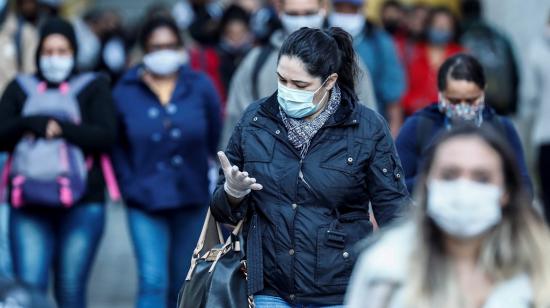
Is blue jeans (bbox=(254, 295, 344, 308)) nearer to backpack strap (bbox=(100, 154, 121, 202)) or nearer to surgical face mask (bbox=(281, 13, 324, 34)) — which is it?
backpack strap (bbox=(100, 154, 121, 202))

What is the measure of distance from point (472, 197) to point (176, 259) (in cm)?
422

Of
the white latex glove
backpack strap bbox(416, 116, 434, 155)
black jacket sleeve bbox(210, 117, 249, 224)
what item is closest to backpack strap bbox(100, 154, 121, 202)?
backpack strap bbox(416, 116, 434, 155)

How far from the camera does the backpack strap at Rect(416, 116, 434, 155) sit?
7391 mm

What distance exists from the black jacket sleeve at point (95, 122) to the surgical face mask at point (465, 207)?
13.0ft

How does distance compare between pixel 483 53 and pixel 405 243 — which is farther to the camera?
pixel 483 53

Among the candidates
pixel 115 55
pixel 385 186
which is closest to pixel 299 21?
pixel 385 186

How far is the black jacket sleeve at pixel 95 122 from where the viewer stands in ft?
27.6

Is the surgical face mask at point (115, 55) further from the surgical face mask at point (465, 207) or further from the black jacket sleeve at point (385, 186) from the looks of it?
the surgical face mask at point (465, 207)

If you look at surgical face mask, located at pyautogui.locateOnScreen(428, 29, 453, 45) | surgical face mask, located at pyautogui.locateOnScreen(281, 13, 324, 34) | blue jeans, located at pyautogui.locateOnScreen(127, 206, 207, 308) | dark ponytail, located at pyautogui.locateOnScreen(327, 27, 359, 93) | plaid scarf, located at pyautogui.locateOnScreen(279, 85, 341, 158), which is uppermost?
dark ponytail, located at pyautogui.locateOnScreen(327, 27, 359, 93)

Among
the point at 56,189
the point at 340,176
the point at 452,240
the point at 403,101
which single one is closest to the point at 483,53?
the point at 403,101

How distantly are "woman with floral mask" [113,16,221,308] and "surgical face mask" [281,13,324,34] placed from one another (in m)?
0.60

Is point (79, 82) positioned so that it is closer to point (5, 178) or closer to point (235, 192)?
Result: point (5, 178)

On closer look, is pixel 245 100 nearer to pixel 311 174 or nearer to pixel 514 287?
pixel 311 174

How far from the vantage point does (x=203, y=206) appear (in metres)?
8.88
